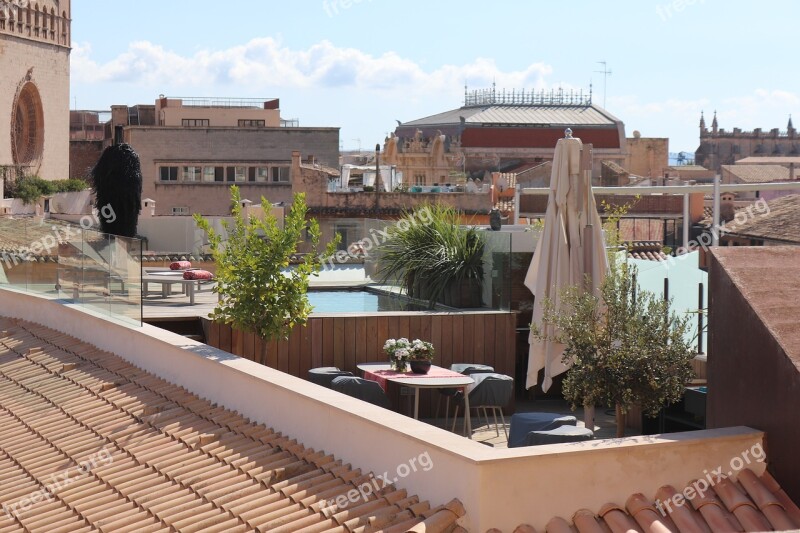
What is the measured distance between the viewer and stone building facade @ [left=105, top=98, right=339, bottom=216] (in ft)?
198

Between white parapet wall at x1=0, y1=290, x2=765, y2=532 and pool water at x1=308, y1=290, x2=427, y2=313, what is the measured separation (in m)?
5.13

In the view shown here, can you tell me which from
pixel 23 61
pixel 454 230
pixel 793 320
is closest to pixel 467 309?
pixel 454 230

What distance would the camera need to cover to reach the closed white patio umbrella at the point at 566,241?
11.1 m

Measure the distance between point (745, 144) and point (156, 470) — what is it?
14278 cm

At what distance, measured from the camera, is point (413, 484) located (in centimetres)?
708

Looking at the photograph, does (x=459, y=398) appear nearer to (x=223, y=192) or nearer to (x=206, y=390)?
(x=206, y=390)

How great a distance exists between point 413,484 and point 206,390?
3.94m

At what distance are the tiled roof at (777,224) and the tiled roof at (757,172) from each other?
62.6m

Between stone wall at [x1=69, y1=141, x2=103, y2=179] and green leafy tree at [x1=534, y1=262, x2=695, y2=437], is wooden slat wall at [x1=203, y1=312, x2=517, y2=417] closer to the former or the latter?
green leafy tree at [x1=534, y1=262, x2=695, y2=437]

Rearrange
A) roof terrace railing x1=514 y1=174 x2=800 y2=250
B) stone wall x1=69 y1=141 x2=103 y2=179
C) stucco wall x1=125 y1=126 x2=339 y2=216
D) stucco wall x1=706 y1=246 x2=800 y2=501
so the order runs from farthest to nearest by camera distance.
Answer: stone wall x1=69 y1=141 x2=103 y2=179 → stucco wall x1=125 y1=126 x2=339 y2=216 → roof terrace railing x1=514 y1=174 x2=800 y2=250 → stucco wall x1=706 y1=246 x2=800 y2=501

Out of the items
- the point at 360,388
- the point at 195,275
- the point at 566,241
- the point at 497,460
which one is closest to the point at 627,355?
the point at 497,460

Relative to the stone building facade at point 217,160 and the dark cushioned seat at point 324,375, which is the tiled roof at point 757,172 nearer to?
the stone building facade at point 217,160

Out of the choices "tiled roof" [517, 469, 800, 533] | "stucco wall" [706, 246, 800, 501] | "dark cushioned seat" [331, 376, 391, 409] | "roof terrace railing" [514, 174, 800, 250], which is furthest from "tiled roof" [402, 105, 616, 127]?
"tiled roof" [517, 469, 800, 533]

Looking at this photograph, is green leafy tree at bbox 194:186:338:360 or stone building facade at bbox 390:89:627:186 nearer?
green leafy tree at bbox 194:186:338:360
